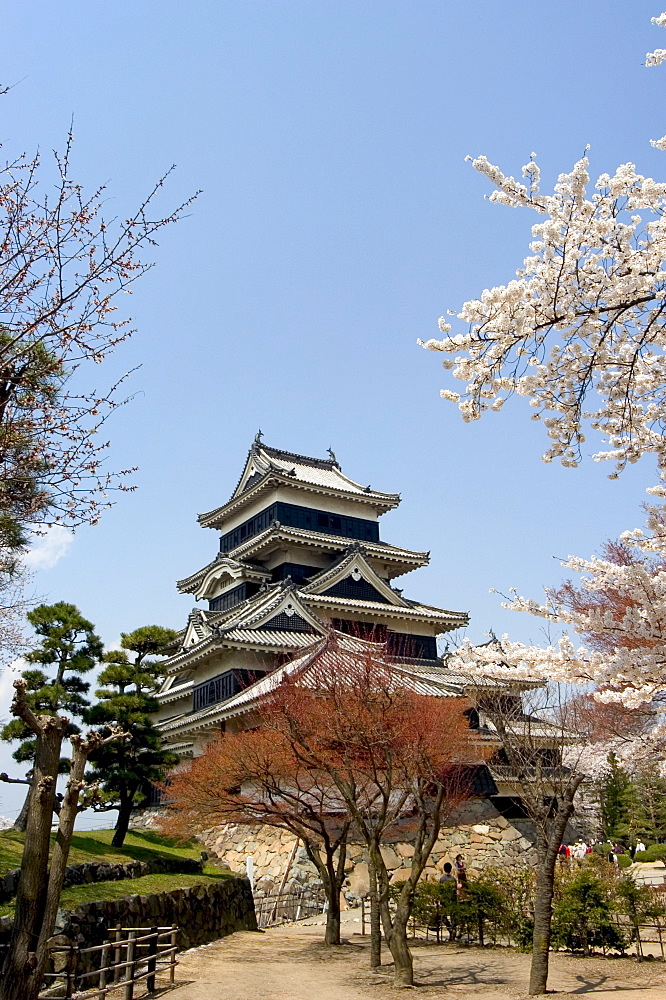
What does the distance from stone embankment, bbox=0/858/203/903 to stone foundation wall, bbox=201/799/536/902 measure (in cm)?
369

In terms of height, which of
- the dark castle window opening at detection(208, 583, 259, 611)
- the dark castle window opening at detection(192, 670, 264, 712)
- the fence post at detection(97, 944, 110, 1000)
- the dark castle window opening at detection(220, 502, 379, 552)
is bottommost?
the fence post at detection(97, 944, 110, 1000)

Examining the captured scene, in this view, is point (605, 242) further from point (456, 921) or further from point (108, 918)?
point (456, 921)

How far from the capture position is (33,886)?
5.62 m

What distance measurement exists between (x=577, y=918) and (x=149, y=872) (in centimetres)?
833

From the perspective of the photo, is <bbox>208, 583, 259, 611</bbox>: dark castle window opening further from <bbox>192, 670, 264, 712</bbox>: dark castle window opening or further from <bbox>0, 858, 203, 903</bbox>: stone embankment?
<bbox>0, 858, 203, 903</bbox>: stone embankment

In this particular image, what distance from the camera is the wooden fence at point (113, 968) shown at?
29.0ft

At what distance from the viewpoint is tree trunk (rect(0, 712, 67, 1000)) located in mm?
5355

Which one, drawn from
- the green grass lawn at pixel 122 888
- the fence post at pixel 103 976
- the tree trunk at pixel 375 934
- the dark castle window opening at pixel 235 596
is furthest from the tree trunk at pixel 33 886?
the dark castle window opening at pixel 235 596

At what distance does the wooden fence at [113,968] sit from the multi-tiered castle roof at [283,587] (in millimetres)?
14159

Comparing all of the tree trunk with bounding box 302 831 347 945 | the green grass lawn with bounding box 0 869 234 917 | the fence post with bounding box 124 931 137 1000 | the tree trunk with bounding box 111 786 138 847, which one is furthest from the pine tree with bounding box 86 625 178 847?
the fence post with bounding box 124 931 137 1000

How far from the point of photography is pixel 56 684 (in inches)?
724

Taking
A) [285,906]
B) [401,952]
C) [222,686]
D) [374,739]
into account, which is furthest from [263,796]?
[222,686]

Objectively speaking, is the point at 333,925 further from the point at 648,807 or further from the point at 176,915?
the point at 648,807

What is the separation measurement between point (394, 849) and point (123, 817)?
7.62 m
